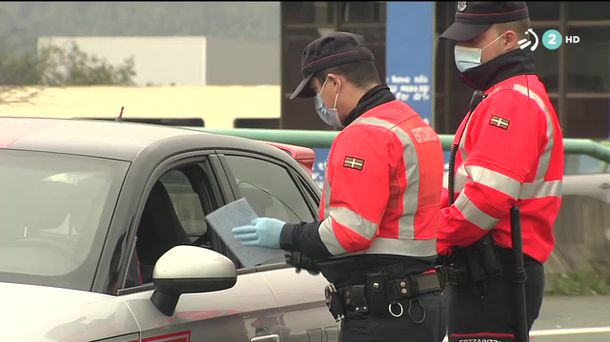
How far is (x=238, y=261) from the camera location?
4203mm

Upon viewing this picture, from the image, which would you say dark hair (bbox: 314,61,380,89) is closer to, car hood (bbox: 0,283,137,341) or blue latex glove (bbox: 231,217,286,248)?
blue latex glove (bbox: 231,217,286,248)

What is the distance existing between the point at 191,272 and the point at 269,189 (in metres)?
1.19

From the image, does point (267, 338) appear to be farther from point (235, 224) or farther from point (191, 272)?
point (191, 272)

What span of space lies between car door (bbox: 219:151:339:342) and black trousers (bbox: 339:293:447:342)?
425 mm

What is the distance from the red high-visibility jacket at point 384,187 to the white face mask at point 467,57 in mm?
565

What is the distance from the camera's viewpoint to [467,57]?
4.35 metres

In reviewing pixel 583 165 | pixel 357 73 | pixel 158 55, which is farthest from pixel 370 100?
pixel 158 55

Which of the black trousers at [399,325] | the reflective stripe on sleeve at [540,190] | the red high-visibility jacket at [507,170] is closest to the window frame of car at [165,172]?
the black trousers at [399,325]

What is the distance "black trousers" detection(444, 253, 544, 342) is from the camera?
4180 mm

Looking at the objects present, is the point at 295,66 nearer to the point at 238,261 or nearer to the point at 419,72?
the point at 419,72

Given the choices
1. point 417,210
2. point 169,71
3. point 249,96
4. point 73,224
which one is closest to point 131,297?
point 73,224

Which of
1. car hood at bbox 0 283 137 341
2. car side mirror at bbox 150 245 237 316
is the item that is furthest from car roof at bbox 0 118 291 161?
car hood at bbox 0 283 137 341

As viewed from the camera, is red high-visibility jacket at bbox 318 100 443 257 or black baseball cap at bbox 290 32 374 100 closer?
red high-visibility jacket at bbox 318 100 443 257

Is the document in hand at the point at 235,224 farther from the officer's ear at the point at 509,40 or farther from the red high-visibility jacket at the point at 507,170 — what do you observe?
the officer's ear at the point at 509,40
